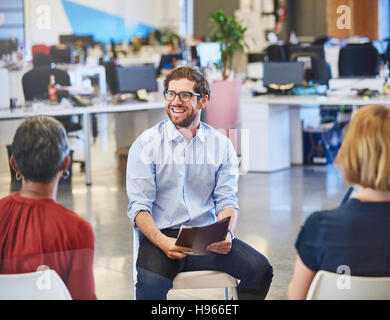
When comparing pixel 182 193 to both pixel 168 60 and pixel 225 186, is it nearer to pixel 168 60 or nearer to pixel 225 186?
pixel 225 186

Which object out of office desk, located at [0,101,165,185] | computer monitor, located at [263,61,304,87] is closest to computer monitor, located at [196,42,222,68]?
computer monitor, located at [263,61,304,87]

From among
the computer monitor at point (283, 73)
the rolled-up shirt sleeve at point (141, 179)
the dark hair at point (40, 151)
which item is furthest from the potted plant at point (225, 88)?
the dark hair at point (40, 151)

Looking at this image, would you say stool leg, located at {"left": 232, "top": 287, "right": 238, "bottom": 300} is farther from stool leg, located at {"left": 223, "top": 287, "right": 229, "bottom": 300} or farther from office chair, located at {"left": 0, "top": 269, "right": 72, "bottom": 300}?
office chair, located at {"left": 0, "top": 269, "right": 72, "bottom": 300}

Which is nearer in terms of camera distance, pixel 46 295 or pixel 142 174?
pixel 46 295

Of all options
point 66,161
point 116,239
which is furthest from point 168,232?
point 116,239

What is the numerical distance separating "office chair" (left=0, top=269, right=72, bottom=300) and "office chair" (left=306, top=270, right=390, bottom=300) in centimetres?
64

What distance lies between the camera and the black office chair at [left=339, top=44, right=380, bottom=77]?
625 centimetres

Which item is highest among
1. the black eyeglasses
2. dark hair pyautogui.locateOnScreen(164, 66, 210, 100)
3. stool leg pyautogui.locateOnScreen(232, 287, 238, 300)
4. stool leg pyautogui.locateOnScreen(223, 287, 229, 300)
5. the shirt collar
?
dark hair pyautogui.locateOnScreen(164, 66, 210, 100)

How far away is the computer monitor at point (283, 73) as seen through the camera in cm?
620

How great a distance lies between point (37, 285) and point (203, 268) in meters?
0.72

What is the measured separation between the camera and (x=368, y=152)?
1852 millimetres
